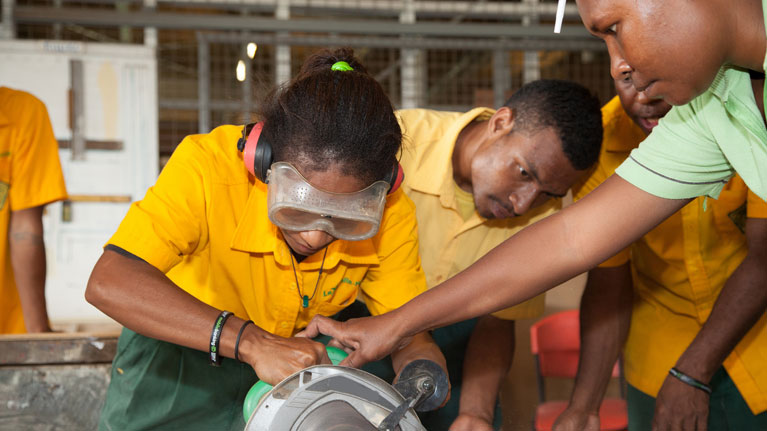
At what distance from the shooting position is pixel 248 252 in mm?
1521

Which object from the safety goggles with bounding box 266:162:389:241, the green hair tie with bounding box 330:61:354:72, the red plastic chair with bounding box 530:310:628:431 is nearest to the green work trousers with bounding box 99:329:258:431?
the safety goggles with bounding box 266:162:389:241

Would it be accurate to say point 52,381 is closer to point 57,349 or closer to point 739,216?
point 57,349

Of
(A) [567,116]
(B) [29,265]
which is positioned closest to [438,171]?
(A) [567,116]

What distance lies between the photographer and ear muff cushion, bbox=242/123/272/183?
4.37 ft

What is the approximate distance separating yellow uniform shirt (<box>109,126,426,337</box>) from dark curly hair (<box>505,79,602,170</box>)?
18.9 inches

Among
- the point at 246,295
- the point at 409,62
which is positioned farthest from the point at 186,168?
the point at 409,62

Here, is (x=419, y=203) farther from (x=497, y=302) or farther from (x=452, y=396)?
(x=497, y=302)

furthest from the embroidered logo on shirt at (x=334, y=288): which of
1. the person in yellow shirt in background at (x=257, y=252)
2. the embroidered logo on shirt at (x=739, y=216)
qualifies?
the embroidered logo on shirt at (x=739, y=216)

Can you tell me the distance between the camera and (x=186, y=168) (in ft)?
4.65

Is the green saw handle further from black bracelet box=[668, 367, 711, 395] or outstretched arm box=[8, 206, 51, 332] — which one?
outstretched arm box=[8, 206, 51, 332]

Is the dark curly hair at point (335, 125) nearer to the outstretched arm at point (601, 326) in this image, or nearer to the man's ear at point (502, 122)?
the man's ear at point (502, 122)

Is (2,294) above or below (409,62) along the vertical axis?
below

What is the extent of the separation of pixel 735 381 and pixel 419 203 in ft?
3.10

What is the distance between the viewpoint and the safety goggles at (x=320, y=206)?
1.26m
